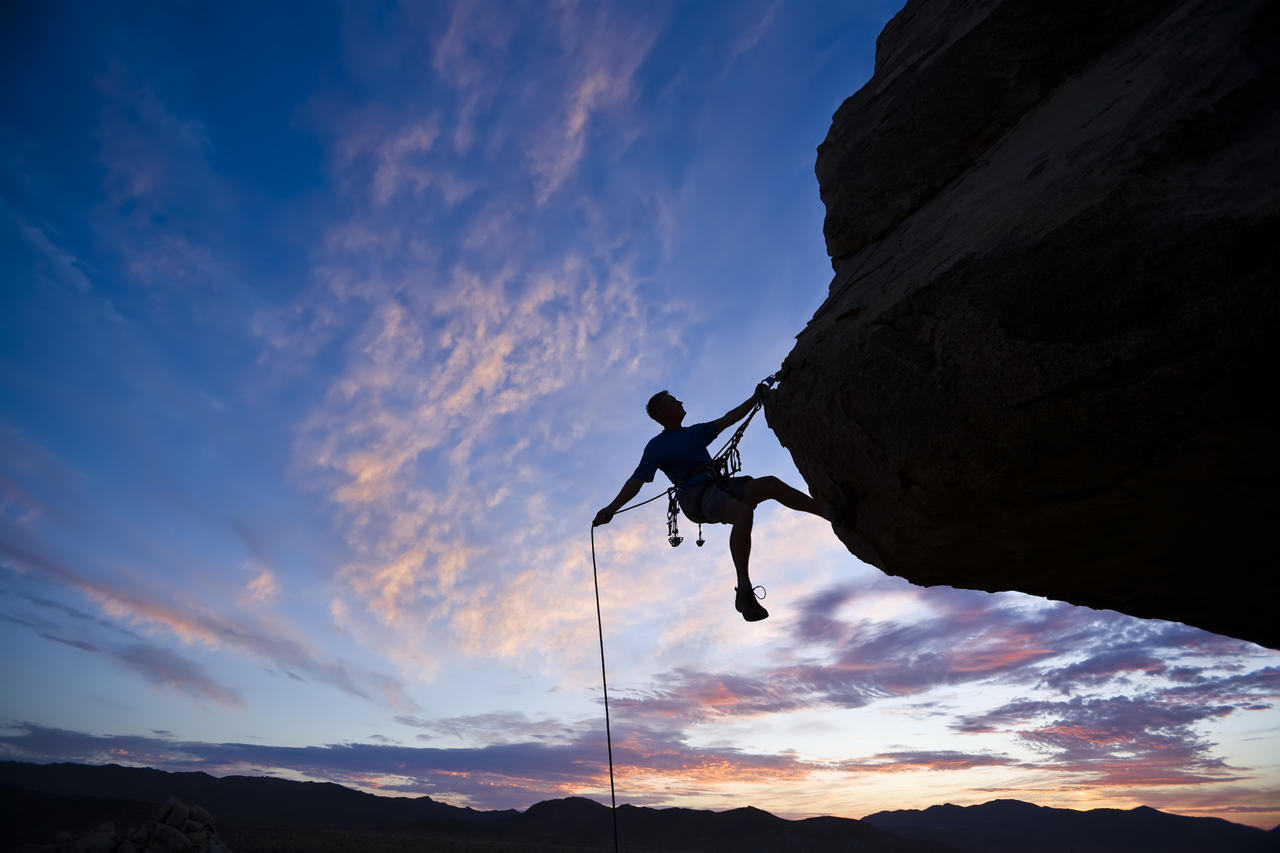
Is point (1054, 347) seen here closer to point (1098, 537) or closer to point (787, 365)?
point (1098, 537)

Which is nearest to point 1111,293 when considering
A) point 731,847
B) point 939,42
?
point 939,42

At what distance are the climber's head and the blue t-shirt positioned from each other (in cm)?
26

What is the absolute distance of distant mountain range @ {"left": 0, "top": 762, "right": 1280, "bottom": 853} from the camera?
193 feet

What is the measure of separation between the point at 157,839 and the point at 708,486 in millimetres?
22610

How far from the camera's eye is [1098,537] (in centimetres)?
359

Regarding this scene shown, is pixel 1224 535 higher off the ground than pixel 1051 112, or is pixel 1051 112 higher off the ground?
pixel 1051 112

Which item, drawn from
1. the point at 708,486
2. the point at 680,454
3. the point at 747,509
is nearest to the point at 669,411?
the point at 680,454

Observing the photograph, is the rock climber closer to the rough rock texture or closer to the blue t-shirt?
the blue t-shirt

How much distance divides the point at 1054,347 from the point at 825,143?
130 inches

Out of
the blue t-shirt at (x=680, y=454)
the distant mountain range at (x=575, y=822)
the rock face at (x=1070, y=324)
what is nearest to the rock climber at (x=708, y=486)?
the blue t-shirt at (x=680, y=454)

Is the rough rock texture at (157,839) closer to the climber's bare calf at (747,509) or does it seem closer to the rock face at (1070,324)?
the climber's bare calf at (747,509)

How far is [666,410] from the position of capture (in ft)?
21.7

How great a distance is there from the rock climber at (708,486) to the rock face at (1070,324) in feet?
1.87

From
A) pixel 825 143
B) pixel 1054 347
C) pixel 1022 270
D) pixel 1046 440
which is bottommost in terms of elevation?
pixel 1046 440
